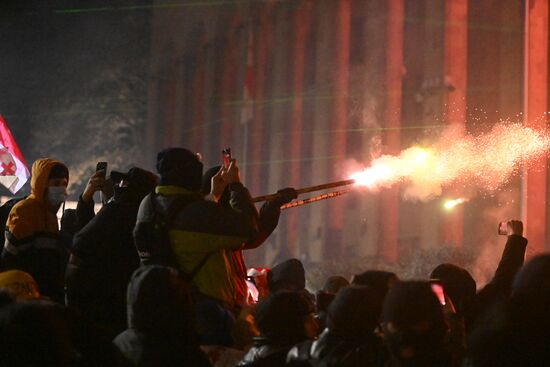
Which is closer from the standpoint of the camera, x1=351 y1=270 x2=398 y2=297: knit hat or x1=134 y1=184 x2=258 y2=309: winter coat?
x1=351 y1=270 x2=398 y2=297: knit hat

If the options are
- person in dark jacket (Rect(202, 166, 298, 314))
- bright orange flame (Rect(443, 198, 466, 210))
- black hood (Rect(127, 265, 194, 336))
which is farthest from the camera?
bright orange flame (Rect(443, 198, 466, 210))

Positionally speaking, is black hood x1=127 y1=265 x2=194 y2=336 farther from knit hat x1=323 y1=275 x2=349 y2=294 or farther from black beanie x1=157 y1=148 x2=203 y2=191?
knit hat x1=323 y1=275 x2=349 y2=294

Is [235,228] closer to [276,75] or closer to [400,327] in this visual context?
[400,327]

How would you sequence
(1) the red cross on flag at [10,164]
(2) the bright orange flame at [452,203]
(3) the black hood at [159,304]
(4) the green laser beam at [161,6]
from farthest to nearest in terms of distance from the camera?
(4) the green laser beam at [161,6] < (2) the bright orange flame at [452,203] < (1) the red cross on flag at [10,164] < (3) the black hood at [159,304]

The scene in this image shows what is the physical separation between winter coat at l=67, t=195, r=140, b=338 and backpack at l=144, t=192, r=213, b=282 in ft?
2.15

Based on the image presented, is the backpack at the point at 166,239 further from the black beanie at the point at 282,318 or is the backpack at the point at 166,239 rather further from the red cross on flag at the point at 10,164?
the red cross on flag at the point at 10,164

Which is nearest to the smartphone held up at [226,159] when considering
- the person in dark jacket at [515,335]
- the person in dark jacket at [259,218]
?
the person in dark jacket at [259,218]

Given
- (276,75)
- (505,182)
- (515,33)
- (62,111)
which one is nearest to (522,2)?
(515,33)

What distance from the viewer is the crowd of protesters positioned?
10.3ft

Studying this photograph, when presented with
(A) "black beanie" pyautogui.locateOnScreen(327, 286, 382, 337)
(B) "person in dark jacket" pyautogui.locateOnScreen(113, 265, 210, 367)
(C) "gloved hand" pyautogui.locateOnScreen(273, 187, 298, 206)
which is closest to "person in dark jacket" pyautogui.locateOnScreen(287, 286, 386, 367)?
(A) "black beanie" pyautogui.locateOnScreen(327, 286, 382, 337)

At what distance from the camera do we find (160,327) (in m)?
3.61

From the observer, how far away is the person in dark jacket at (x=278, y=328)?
3864 mm

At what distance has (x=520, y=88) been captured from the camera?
13523 millimetres

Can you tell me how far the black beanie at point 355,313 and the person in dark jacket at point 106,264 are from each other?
2.04 meters
